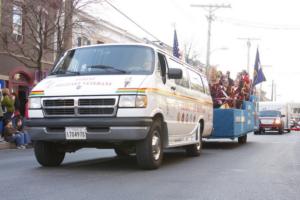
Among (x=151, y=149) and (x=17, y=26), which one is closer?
(x=151, y=149)

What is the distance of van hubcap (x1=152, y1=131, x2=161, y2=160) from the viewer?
30.0 ft

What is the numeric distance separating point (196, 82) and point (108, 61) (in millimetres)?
3685

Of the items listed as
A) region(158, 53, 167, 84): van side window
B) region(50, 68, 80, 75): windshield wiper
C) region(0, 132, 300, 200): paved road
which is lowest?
region(0, 132, 300, 200): paved road

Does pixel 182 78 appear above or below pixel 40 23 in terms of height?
below

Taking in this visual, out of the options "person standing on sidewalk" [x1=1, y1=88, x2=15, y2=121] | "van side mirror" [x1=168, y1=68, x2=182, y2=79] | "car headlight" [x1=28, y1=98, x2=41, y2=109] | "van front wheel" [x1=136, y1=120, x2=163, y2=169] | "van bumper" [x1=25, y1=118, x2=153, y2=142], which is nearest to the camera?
"van bumper" [x1=25, y1=118, x2=153, y2=142]

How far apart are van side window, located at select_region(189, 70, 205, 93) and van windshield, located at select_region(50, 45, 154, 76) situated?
2.76 meters

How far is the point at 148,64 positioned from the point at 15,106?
358 inches

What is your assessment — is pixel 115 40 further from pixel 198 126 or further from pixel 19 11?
pixel 198 126

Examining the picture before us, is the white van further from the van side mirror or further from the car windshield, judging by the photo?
the car windshield

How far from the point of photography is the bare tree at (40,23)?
21281mm

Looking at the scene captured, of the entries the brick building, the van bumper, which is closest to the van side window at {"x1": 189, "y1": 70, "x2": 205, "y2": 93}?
the van bumper

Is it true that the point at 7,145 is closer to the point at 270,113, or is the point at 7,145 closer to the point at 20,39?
the point at 20,39

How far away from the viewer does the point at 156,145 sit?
9.29 m

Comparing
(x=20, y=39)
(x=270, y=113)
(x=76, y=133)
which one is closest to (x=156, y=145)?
(x=76, y=133)
